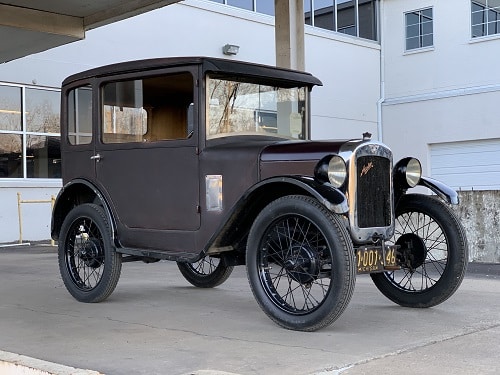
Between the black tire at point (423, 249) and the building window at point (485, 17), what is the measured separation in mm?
16000

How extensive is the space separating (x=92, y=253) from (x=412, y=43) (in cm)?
1802

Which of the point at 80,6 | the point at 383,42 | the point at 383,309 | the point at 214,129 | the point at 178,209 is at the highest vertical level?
the point at 383,42

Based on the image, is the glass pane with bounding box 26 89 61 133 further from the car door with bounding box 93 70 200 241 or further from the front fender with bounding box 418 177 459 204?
the front fender with bounding box 418 177 459 204

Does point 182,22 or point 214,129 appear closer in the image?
point 214,129

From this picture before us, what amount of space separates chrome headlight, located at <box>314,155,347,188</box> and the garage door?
15648mm

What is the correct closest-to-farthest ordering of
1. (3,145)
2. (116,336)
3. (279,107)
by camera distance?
(116,336) → (279,107) → (3,145)

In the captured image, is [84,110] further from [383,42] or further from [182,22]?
[383,42]

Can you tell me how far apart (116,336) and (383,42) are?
19.6m

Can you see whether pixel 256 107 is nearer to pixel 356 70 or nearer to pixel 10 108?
pixel 10 108

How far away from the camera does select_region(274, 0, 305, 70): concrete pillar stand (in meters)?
10.7

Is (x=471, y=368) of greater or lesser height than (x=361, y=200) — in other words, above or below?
below

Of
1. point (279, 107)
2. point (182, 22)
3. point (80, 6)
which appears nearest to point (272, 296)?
point (279, 107)

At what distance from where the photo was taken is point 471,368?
3.93 meters

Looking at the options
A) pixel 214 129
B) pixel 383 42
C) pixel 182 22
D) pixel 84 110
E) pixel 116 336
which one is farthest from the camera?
pixel 383 42
